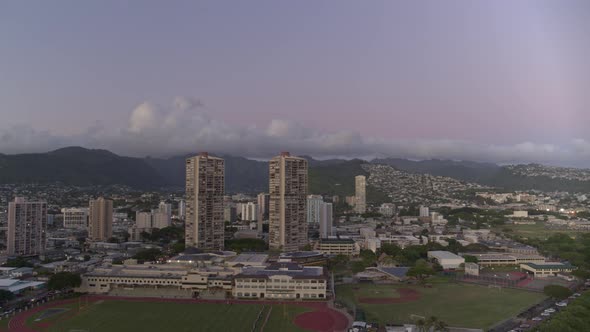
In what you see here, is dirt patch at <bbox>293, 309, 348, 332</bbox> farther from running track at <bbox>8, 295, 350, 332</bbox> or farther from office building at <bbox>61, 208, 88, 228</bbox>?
office building at <bbox>61, 208, 88, 228</bbox>

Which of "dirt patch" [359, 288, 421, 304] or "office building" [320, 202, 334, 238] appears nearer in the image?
"dirt patch" [359, 288, 421, 304]

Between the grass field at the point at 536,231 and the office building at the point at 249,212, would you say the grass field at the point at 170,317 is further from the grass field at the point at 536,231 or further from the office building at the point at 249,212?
the office building at the point at 249,212

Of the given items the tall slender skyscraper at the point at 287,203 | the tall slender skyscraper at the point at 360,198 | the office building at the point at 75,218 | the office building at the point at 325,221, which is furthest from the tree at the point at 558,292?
the tall slender skyscraper at the point at 360,198

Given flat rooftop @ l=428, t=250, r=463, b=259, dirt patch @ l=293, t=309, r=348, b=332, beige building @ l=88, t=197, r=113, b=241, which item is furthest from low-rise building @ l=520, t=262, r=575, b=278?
beige building @ l=88, t=197, r=113, b=241

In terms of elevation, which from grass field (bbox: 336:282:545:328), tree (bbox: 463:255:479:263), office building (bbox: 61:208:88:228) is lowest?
grass field (bbox: 336:282:545:328)

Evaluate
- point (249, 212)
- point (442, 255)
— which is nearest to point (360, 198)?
point (249, 212)

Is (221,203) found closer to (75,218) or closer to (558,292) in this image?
(558,292)
